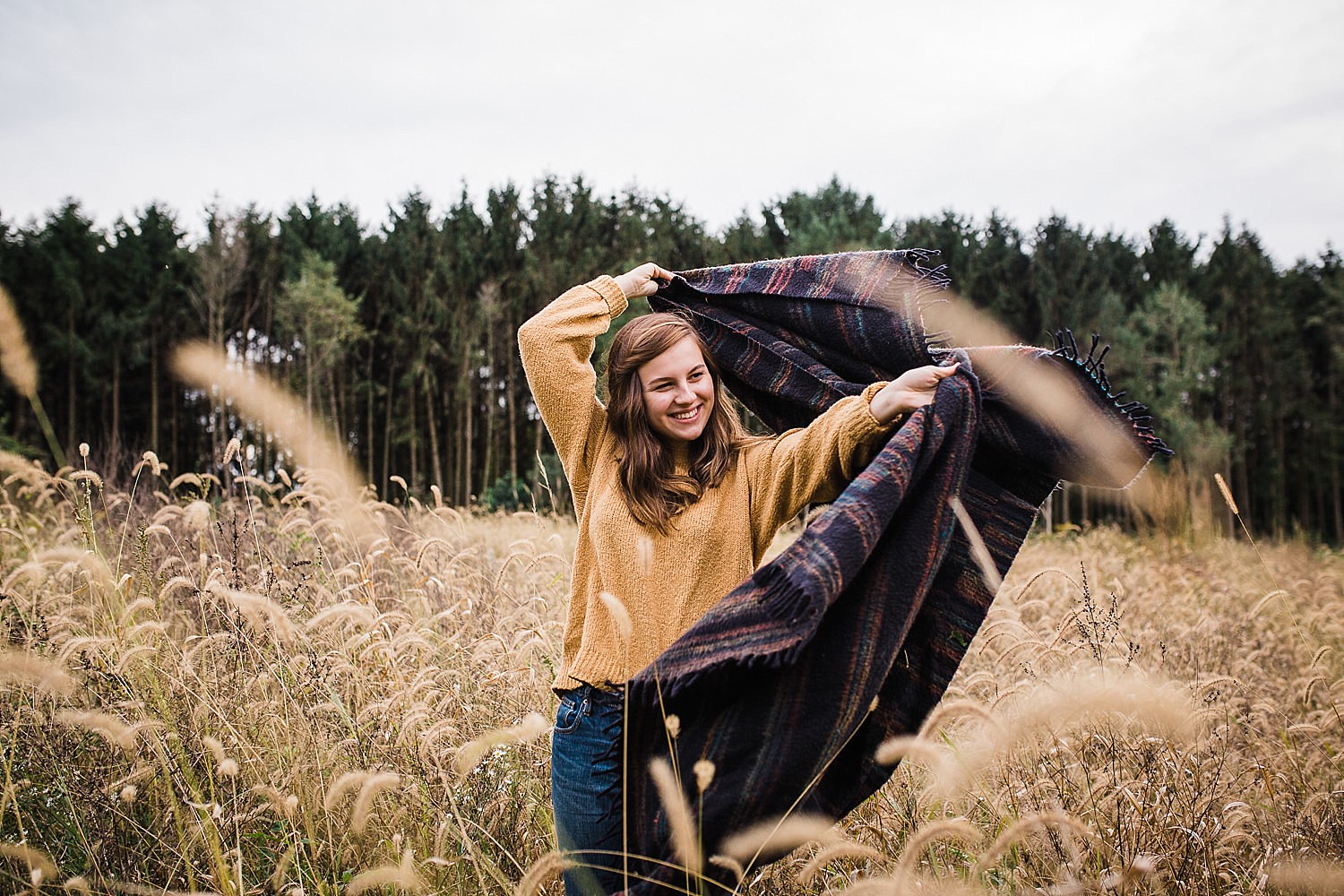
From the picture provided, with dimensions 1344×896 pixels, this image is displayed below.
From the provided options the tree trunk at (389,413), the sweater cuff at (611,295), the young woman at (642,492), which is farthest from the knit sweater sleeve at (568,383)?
the tree trunk at (389,413)

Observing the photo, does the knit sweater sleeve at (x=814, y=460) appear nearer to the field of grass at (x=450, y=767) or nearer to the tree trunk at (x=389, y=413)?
the field of grass at (x=450, y=767)

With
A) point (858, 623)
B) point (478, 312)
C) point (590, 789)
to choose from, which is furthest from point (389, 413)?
point (858, 623)

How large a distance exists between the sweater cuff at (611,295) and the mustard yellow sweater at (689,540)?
17.9 inches

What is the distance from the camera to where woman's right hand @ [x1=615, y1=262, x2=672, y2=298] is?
8.05ft

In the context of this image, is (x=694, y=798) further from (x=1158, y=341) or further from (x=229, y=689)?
(x=1158, y=341)

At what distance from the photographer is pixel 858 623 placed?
172cm

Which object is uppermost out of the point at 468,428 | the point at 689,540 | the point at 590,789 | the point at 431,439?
→ the point at 689,540

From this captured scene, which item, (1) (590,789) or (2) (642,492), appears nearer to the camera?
(1) (590,789)

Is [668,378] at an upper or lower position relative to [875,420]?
upper

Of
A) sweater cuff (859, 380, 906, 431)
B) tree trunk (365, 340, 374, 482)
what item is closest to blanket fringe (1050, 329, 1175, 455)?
sweater cuff (859, 380, 906, 431)

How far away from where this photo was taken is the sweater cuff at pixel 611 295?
243 cm

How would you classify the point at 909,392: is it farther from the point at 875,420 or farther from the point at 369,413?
the point at 369,413

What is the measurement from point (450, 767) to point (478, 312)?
24566 mm

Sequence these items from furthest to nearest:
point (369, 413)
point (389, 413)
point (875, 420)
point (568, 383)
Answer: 1. point (389, 413)
2. point (369, 413)
3. point (568, 383)
4. point (875, 420)
